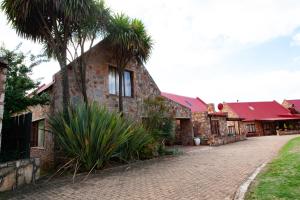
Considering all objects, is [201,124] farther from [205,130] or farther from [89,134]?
[89,134]

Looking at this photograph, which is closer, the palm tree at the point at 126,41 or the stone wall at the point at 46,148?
the stone wall at the point at 46,148

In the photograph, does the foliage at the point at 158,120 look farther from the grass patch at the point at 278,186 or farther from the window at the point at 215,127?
the window at the point at 215,127

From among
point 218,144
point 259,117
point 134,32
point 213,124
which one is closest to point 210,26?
point 134,32

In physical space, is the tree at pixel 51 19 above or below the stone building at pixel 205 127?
above

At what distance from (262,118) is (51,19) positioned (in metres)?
28.8

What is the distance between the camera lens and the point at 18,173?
567 cm

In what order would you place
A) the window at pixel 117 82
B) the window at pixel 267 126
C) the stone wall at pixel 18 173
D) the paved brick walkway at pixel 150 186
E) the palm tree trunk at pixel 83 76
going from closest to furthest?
the paved brick walkway at pixel 150 186 → the stone wall at pixel 18 173 → the palm tree trunk at pixel 83 76 → the window at pixel 117 82 → the window at pixel 267 126

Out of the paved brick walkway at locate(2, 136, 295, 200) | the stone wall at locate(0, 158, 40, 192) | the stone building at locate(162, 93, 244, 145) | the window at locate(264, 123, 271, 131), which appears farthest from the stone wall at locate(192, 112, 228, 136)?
the window at locate(264, 123, 271, 131)

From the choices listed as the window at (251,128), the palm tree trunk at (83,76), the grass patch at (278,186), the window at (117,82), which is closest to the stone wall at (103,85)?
the window at (117,82)

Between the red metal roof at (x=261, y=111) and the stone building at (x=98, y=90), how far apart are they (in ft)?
68.8

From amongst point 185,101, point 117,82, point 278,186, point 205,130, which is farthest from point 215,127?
point 278,186

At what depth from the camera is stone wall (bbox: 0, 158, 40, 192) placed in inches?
208

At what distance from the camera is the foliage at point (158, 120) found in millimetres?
10617

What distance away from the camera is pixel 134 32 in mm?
9781
